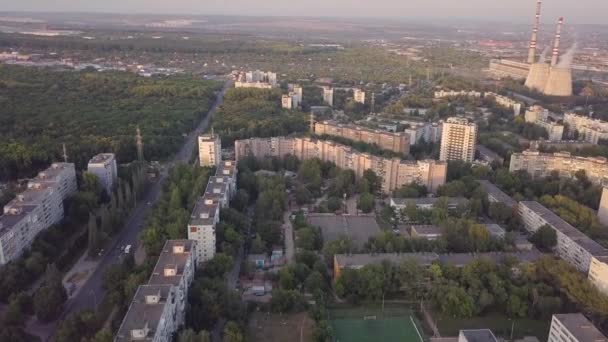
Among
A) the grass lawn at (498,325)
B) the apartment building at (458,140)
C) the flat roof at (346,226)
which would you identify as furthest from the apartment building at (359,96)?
the grass lawn at (498,325)

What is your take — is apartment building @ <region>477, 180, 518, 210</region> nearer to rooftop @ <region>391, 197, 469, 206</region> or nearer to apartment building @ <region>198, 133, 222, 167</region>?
rooftop @ <region>391, 197, 469, 206</region>

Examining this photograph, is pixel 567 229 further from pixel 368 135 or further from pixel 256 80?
pixel 256 80

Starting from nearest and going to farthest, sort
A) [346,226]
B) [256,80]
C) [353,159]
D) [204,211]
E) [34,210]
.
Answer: [34,210], [204,211], [346,226], [353,159], [256,80]

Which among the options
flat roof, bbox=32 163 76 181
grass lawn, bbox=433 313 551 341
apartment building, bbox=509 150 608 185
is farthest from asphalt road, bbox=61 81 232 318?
apartment building, bbox=509 150 608 185

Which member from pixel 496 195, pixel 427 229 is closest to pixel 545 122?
pixel 496 195

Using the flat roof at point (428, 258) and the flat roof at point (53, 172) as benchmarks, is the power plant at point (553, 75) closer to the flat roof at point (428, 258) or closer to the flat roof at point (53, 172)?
the flat roof at point (428, 258)

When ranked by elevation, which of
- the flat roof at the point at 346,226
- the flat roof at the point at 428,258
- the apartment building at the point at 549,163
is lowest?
the flat roof at the point at 346,226
